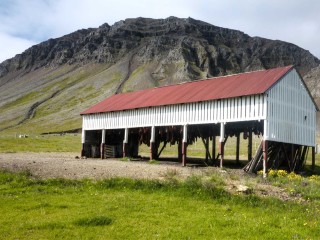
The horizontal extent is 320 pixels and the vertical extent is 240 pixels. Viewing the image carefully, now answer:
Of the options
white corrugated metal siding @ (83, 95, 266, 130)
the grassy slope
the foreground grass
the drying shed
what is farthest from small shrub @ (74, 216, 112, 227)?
the grassy slope

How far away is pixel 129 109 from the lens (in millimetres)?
44281

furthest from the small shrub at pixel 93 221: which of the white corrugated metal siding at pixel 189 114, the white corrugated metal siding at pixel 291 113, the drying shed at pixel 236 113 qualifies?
the white corrugated metal siding at pixel 189 114

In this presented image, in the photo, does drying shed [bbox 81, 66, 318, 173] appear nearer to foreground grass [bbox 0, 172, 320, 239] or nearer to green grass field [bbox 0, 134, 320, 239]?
green grass field [bbox 0, 134, 320, 239]

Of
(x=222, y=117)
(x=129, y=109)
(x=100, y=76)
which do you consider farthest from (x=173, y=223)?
(x=100, y=76)

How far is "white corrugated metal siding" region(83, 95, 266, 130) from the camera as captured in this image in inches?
1307

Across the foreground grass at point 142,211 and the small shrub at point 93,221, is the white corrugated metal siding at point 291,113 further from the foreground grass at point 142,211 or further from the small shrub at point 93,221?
the small shrub at point 93,221

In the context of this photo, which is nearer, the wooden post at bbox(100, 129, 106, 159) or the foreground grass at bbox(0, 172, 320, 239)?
the foreground grass at bbox(0, 172, 320, 239)

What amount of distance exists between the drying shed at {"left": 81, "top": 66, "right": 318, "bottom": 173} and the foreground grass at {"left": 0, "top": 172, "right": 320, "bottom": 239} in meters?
13.5

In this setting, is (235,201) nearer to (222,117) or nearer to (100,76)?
(222,117)

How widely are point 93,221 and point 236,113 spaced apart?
21502mm

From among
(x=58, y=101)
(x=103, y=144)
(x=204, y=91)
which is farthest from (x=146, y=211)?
(x=58, y=101)

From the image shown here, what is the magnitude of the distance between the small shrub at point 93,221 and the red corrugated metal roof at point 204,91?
2062 cm

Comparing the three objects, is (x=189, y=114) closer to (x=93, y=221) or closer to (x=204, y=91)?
(x=204, y=91)

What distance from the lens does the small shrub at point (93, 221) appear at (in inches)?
570
